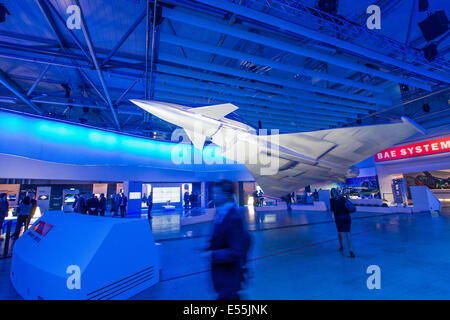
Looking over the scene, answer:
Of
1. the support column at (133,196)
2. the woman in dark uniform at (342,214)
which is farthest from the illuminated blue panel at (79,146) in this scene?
the woman in dark uniform at (342,214)

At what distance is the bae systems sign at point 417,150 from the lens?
12.6 m

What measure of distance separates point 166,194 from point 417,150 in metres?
20.9

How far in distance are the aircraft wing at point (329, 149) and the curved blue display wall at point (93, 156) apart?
39.2ft

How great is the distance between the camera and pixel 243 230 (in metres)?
1.63

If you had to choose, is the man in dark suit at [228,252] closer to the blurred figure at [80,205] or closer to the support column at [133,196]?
the blurred figure at [80,205]

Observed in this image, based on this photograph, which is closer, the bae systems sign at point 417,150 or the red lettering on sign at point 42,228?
the red lettering on sign at point 42,228

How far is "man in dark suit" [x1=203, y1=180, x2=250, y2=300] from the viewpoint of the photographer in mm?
1522

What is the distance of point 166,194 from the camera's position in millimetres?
18922

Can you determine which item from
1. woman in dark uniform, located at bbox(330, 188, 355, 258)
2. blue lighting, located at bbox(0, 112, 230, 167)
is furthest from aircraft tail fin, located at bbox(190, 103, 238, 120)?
blue lighting, located at bbox(0, 112, 230, 167)

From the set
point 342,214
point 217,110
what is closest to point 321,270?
point 342,214

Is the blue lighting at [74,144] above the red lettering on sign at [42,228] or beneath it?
above

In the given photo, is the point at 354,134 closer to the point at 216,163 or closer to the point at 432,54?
the point at 432,54

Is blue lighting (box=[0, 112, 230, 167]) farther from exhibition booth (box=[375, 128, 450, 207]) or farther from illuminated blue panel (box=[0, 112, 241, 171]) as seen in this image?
exhibition booth (box=[375, 128, 450, 207])

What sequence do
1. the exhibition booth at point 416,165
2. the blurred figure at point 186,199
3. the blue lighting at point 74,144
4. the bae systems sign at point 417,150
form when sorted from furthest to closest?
1. the blurred figure at point 186,199
2. the exhibition booth at point 416,165
3. the bae systems sign at point 417,150
4. the blue lighting at point 74,144
